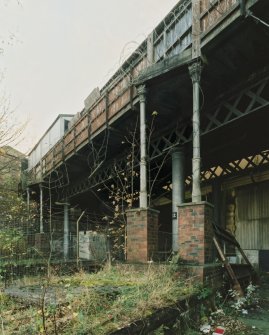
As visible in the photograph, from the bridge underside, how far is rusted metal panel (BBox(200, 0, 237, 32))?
0.42 meters

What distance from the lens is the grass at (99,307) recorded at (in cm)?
432

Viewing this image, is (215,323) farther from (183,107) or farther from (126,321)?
(183,107)

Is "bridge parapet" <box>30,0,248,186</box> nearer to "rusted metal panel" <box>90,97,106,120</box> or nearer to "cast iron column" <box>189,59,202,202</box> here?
"rusted metal panel" <box>90,97,106,120</box>

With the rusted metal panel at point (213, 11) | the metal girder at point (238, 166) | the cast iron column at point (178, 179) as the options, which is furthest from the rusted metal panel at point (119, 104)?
the metal girder at point (238, 166)

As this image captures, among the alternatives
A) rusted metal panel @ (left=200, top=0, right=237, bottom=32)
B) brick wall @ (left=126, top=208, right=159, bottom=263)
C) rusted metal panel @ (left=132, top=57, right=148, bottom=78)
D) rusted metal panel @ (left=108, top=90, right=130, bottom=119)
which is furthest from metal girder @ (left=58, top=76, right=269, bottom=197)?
brick wall @ (left=126, top=208, right=159, bottom=263)

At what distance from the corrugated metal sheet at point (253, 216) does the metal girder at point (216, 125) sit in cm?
117

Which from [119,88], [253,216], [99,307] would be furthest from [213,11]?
[253,216]

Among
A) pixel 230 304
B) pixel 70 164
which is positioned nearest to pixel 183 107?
pixel 230 304

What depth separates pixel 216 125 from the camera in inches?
441

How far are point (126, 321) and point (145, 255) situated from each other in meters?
4.36

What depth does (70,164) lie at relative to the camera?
19828 mm

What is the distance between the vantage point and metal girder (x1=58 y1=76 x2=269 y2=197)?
9.06 meters

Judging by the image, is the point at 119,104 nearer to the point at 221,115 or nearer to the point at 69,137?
the point at 221,115

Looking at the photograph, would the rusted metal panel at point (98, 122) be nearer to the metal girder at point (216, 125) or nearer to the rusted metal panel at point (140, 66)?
the metal girder at point (216, 125)
